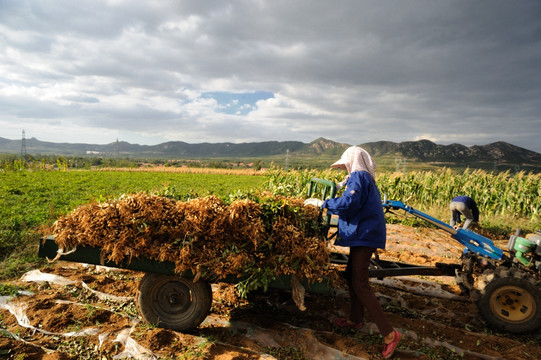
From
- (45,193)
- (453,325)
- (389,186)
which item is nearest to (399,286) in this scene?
(453,325)

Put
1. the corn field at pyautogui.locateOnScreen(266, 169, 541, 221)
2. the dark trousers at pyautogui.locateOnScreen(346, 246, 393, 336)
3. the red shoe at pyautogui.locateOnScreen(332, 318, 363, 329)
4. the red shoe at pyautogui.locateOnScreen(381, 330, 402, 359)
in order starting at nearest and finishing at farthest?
the red shoe at pyautogui.locateOnScreen(381, 330, 402, 359), the dark trousers at pyautogui.locateOnScreen(346, 246, 393, 336), the red shoe at pyautogui.locateOnScreen(332, 318, 363, 329), the corn field at pyautogui.locateOnScreen(266, 169, 541, 221)

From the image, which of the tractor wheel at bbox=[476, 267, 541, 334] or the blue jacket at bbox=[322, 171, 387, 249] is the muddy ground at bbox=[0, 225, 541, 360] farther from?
the blue jacket at bbox=[322, 171, 387, 249]

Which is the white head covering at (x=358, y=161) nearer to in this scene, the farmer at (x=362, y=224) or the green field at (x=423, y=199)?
the farmer at (x=362, y=224)

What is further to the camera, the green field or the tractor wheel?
the green field

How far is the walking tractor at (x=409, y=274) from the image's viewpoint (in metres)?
3.38

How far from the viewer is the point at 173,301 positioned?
142 inches

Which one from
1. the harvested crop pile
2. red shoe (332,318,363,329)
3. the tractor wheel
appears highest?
the harvested crop pile

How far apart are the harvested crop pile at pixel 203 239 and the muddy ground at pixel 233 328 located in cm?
81

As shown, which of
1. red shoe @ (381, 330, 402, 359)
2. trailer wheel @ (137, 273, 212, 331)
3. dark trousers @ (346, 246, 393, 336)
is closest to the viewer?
red shoe @ (381, 330, 402, 359)

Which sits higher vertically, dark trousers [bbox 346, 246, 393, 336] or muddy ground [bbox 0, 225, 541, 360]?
dark trousers [bbox 346, 246, 393, 336]

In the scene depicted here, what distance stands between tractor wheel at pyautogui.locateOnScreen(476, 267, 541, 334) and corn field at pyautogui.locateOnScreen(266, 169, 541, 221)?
780cm

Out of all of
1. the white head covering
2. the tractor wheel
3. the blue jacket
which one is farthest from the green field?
the blue jacket

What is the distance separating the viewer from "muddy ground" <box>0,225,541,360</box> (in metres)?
→ 3.18

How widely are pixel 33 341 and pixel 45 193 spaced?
43.7 ft
